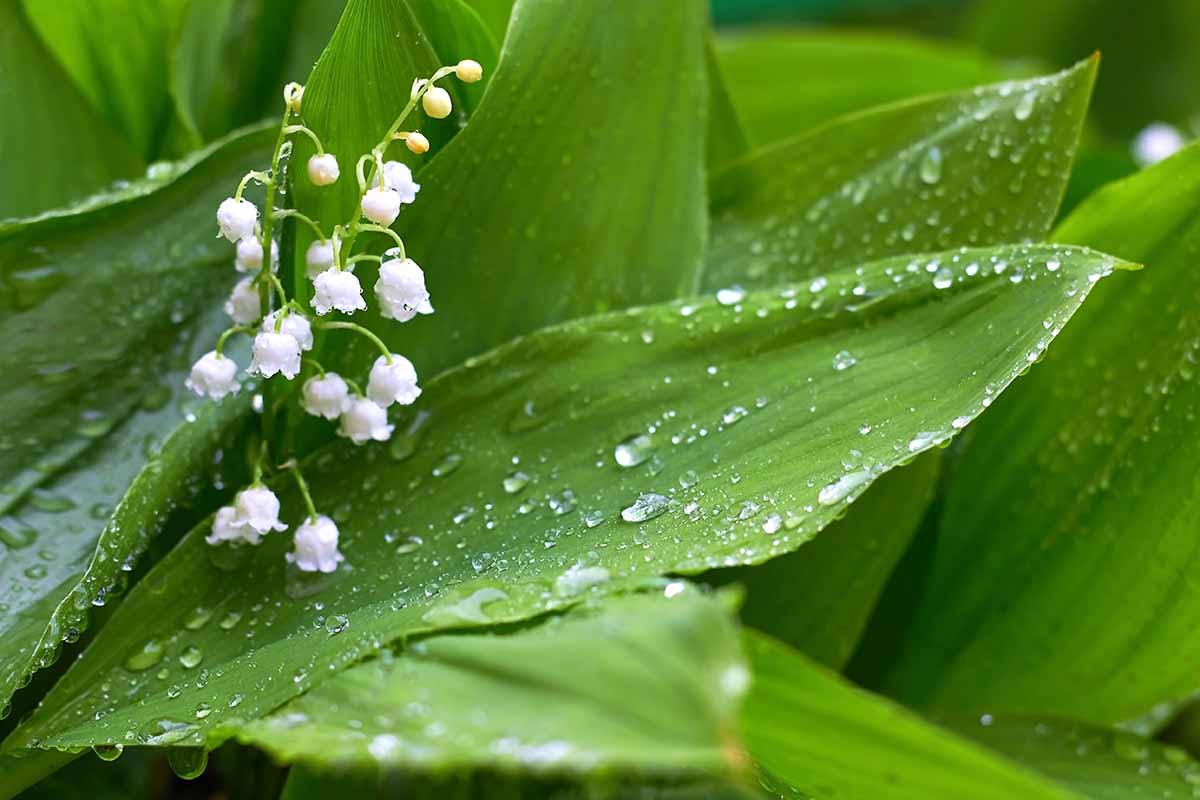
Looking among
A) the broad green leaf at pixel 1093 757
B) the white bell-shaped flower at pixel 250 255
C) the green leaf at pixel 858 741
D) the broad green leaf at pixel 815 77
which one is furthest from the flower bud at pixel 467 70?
the broad green leaf at pixel 815 77

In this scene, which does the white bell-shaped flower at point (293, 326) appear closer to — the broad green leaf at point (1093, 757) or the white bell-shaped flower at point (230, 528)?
the white bell-shaped flower at point (230, 528)

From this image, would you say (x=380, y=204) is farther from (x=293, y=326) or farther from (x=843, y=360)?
(x=843, y=360)

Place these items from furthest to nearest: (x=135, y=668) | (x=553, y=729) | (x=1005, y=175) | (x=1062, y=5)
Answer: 1. (x=1062, y=5)
2. (x=1005, y=175)
3. (x=135, y=668)
4. (x=553, y=729)

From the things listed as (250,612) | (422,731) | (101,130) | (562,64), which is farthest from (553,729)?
(101,130)

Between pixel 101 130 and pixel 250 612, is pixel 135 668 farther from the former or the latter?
pixel 101 130

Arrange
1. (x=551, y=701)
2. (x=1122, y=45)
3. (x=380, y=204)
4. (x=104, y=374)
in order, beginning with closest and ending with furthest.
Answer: (x=551, y=701), (x=380, y=204), (x=104, y=374), (x=1122, y=45)

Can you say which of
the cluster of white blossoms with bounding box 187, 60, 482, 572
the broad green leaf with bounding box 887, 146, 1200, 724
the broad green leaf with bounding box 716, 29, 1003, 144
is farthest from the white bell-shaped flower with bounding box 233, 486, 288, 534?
the broad green leaf with bounding box 716, 29, 1003, 144

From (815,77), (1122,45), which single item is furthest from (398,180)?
(1122,45)

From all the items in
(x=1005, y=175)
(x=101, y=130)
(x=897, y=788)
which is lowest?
(x=897, y=788)
